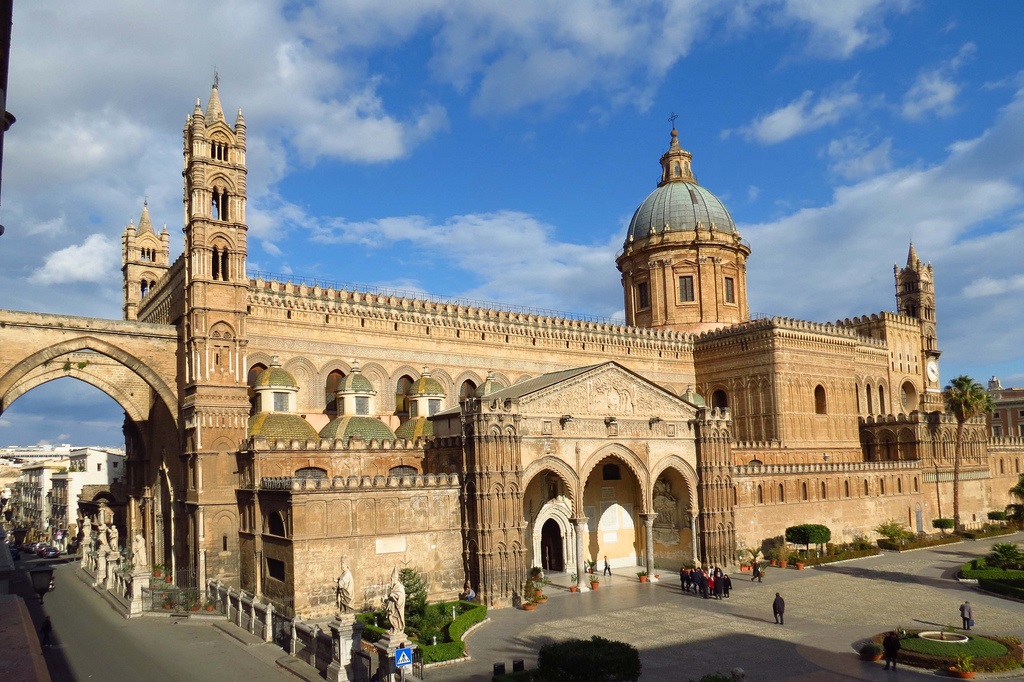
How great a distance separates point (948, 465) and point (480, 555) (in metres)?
41.2

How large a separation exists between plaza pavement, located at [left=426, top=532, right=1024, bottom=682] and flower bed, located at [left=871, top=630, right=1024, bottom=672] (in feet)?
1.33

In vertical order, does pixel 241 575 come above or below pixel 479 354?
below

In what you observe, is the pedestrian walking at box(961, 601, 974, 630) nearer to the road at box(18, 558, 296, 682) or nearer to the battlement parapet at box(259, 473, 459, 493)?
the battlement parapet at box(259, 473, 459, 493)

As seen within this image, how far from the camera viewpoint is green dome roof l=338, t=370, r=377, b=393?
139 ft

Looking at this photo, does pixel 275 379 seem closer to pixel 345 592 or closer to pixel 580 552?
pixel 580 552

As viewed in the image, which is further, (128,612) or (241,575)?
(241,575)

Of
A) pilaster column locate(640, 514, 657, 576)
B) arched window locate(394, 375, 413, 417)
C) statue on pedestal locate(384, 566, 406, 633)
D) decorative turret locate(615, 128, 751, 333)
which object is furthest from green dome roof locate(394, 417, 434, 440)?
decorative turret locate(615, 128, 751, 333)

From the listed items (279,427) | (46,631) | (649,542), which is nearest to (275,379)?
(279,427)

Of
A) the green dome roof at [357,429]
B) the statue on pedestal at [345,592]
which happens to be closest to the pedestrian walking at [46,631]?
the statue on pedestal at [345,592]

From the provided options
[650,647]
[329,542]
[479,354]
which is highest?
[479,354]

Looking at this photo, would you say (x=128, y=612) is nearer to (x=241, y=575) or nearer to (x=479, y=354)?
(x=241, y=575)

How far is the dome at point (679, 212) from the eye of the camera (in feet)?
208

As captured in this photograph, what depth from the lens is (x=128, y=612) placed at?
3416cm

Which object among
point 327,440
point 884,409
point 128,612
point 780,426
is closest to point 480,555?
point 327,440
